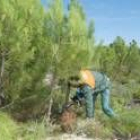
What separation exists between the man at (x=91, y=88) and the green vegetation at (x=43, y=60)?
8.2 inches

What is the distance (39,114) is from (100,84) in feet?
5.32

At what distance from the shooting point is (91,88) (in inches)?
467

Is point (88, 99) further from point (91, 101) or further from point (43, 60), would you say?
point (43, 60)

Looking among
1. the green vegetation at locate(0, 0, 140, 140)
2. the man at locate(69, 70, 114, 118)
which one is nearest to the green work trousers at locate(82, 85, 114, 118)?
the man at locate(69, 70, 114, 118)

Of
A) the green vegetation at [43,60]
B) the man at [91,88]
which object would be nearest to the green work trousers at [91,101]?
the man at [91,88]

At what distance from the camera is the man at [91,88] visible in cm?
1177

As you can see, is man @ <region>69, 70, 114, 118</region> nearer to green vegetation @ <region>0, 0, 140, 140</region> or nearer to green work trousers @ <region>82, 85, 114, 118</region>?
green work trousers @ <region>82, 85, 114, 118</region>

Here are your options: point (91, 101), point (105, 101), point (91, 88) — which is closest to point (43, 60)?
point (91, 88)

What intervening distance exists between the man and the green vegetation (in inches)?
8.2

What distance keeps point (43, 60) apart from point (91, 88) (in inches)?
50.5

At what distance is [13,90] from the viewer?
1195 centimetres

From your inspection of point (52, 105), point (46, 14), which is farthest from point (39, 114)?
point (46, 14)

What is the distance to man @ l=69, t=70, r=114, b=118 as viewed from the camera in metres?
11.8

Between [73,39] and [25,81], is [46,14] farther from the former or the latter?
[25,81]
